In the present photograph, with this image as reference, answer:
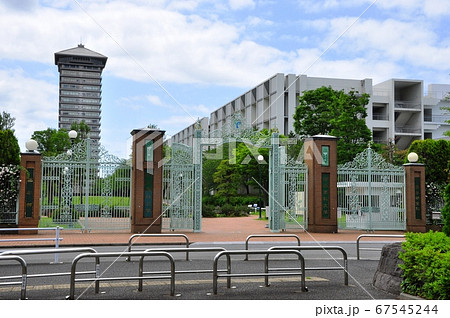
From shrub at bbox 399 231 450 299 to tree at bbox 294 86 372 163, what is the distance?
31401 millimetres

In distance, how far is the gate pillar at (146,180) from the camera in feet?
68.0

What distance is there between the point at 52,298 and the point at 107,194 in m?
13.8

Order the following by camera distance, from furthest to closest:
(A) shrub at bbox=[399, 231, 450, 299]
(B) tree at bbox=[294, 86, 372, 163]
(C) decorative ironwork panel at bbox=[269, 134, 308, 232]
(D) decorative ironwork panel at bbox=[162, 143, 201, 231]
Answer: (B) tree at bbox=[294, 86, 372, 163] < (C) decorative ironwork panel at bbox=[269, 134, 308, 232] < (D) decorative ironwork panel at bbox=[162, 143, 201, 231] < (A) shrub at bbox=[399, 231, 450, 299]

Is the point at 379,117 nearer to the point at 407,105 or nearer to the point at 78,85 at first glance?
the point at 407,105

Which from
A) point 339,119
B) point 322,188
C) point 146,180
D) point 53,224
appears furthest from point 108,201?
point 339,119

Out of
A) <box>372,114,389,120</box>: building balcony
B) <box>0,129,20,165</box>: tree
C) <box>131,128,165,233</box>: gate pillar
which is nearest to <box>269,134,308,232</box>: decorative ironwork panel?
<box>131,128,165,233</box>: gate pillar

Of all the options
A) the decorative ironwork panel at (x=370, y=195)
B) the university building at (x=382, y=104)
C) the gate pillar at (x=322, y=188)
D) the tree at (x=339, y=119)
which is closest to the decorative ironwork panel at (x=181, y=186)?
the gate pillar at (x=322, y=188)

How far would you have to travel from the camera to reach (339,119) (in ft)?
128

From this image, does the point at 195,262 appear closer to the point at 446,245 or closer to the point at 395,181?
the point at 446,245

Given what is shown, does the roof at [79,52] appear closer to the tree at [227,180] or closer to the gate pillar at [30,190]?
the tree at [227,180]

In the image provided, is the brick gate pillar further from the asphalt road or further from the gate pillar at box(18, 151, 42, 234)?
the gate pillar at box(18, 151, 42, 234)

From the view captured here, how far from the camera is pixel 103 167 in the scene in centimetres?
2119

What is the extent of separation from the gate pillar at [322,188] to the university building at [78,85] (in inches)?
3947

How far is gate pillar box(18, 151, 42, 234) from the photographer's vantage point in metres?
19.9
